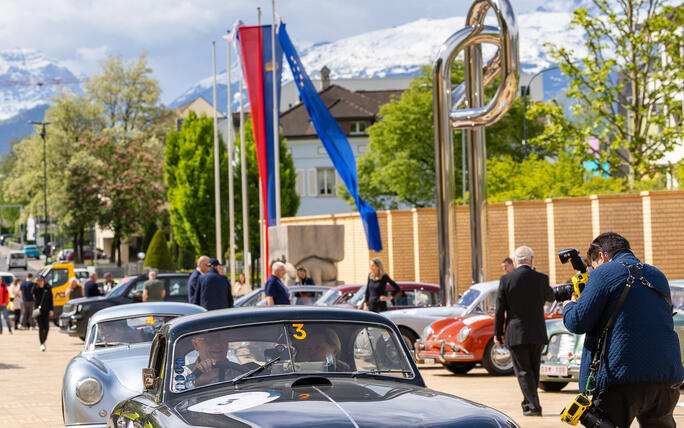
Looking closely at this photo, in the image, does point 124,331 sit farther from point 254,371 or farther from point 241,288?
point 241,288

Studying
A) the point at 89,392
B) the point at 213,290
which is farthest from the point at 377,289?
the point at 89,392

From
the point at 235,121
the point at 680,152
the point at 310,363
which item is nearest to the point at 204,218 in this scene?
the point at 235,121

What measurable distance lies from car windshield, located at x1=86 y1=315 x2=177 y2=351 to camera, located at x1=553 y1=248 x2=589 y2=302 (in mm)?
6143

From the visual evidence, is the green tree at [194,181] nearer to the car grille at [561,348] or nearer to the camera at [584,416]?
the car grille at [561,348]

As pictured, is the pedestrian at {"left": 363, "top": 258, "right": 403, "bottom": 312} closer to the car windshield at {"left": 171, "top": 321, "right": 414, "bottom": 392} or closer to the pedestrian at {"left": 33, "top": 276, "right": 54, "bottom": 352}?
the pedestrian at {"left": 33, "top": 276, "right": 54, "bottom": 352}

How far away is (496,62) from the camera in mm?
21984

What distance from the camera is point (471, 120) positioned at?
2069cm

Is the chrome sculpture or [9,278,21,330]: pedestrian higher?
the chrome sculpture

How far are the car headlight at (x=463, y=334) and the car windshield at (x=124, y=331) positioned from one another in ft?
18.7

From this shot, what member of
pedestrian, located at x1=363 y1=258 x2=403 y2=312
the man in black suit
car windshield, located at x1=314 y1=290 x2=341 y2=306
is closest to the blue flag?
car windshield, located at x1=314 y1=290 x2=341 y2=306

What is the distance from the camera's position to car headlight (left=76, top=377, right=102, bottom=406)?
9836mm

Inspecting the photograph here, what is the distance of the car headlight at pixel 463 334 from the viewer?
54.9 feet

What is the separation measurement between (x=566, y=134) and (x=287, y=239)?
29.8 ft

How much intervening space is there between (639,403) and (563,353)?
7.68 m
